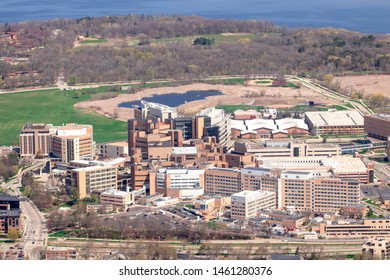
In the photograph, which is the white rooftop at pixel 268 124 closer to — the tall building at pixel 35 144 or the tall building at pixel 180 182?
the tall building at pixel 35 144

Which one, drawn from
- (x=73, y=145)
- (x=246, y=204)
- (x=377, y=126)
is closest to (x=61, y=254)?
(x=246, y=204)

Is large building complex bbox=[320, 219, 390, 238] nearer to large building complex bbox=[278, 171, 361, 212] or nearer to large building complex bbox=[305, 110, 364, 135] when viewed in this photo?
large building complex bbox=[278, 171, 361, 212]

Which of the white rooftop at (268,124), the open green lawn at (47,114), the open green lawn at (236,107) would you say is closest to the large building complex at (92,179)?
the open green lawn at (47,114)

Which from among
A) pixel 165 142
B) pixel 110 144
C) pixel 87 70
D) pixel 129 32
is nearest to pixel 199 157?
pixel 165 142

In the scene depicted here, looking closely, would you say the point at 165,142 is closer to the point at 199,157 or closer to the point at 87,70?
the point at 199,157

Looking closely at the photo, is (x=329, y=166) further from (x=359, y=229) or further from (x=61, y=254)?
(x=61, y=254)
